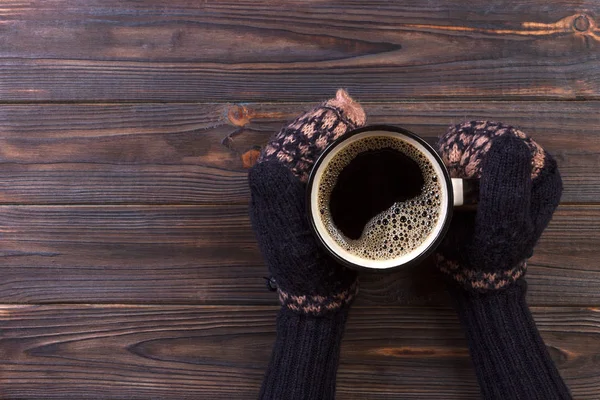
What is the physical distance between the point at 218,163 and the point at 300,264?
0.70 ft

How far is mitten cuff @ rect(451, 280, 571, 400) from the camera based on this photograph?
2.03 feet

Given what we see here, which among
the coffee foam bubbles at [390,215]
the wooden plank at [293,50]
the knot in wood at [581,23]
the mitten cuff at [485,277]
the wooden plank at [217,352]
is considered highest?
the knot in wood at [581,23]

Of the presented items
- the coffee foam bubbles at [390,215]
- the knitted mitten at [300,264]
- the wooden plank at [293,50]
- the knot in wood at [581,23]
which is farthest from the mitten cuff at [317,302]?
the knot in wood at [581,23]

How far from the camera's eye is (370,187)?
1.90 ft

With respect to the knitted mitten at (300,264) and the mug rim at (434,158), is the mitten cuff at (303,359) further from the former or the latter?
the mug rim at (434,158)

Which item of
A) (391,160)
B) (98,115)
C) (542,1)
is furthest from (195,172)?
(542,1)

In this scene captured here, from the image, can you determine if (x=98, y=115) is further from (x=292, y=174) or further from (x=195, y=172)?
(x=292, y=174)

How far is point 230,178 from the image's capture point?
0.72 metres

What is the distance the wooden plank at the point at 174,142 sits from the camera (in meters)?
0.71

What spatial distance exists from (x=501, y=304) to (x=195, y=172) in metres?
0.46

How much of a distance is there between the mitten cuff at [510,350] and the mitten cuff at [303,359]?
186mm

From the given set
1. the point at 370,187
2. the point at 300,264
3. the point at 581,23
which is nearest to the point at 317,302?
the point at 300,264

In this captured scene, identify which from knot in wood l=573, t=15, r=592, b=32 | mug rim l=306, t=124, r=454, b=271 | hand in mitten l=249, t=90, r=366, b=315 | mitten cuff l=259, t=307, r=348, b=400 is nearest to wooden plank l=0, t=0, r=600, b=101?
knot in wood l=573, t=15, r=592, b=32

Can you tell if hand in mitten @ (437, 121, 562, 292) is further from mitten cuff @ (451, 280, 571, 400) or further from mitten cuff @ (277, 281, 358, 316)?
mitten cuff @ (277, 281, 358, 316)
